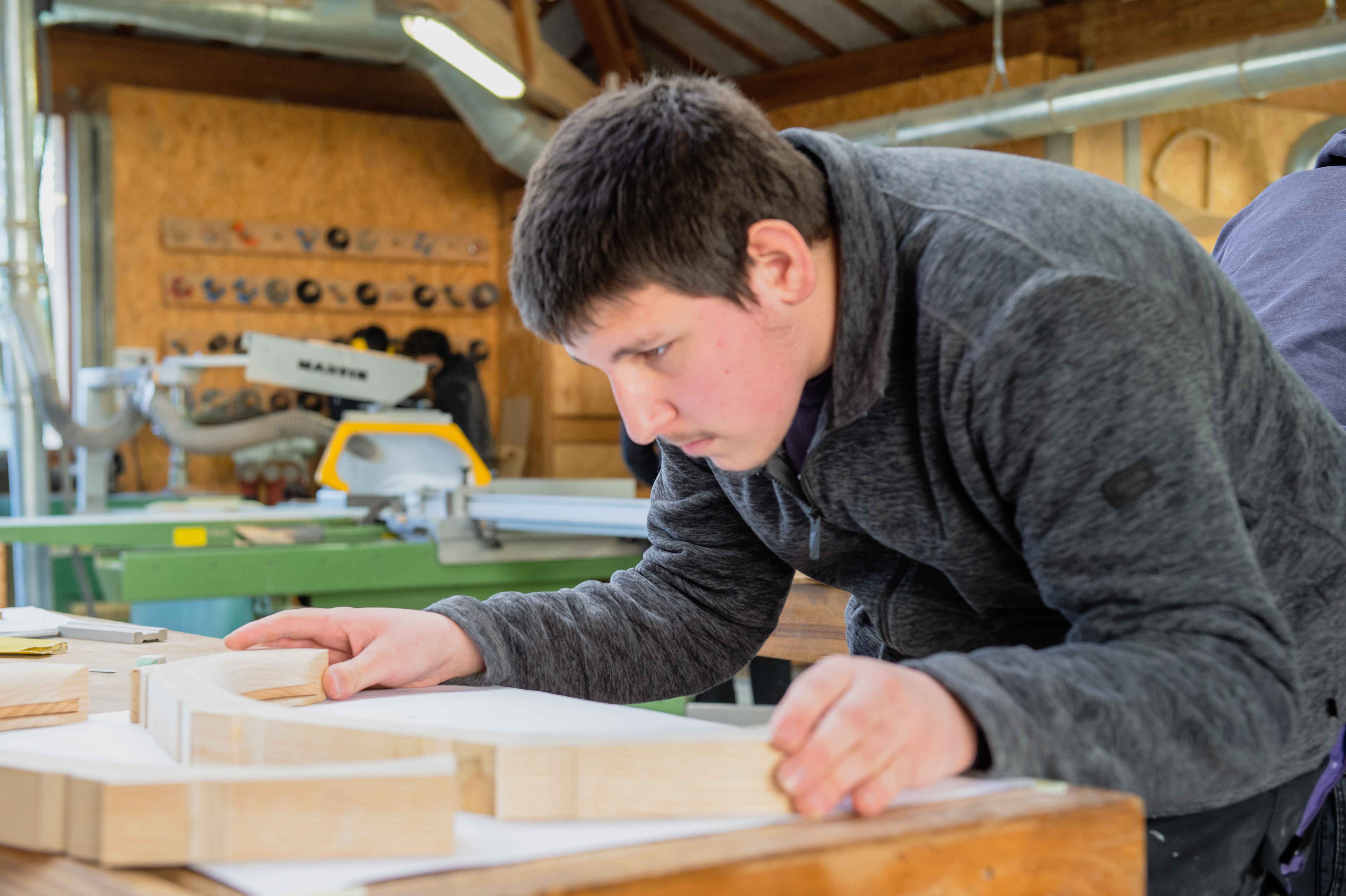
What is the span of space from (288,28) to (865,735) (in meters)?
5.68

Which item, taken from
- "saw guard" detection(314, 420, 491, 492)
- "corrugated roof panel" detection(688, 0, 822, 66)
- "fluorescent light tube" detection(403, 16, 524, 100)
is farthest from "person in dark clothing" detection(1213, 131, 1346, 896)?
"corrugated roof panel" detection(688, 0, 822, 66)

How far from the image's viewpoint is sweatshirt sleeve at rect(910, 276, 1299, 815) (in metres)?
0.72

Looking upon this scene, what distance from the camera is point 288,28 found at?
5.62m

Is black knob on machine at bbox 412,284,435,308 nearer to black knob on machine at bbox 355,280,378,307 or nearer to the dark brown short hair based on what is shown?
black knob on machine at bbox 355,280,378,307

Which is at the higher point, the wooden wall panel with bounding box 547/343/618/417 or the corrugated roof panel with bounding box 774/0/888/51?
the corrugated roof panel with bounding box 774/0/888/51

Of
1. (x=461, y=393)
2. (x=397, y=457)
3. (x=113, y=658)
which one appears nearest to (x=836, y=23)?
(x=461, y=393)

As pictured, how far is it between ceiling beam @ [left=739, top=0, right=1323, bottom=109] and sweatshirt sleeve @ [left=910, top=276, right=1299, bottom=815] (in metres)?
5.58

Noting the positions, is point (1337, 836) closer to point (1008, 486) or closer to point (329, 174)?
point (1008, 486)

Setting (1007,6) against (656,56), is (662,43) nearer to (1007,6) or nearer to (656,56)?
(656,56)

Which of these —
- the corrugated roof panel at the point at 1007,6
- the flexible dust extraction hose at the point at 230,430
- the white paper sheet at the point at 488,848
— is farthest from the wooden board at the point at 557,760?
the corrugated roof panel at the point at 1007,6

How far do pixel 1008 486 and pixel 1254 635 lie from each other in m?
0.18

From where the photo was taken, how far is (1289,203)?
1.77m

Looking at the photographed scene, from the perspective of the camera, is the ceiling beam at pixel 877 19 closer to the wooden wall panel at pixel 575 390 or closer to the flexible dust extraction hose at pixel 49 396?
the wooden wall panel at pixel 575 390

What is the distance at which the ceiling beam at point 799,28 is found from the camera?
714cm
